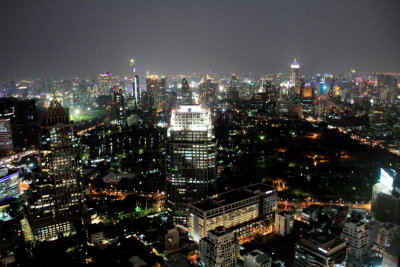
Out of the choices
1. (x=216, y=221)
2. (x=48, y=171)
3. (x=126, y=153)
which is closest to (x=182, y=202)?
(x=216, y=221)

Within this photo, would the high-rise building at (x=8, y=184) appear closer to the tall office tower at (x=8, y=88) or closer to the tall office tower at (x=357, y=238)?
the tall office tower at (x=357, y=238)

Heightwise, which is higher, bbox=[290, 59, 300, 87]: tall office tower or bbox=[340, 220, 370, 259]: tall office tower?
bbox=[290, 59, 300, 87]: tall office tower

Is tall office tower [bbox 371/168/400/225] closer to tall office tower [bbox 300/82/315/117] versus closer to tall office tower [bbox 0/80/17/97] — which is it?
tall office tower [bbox 300/82/315/117]

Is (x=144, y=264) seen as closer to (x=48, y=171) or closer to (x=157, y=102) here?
(x=48, y=171)

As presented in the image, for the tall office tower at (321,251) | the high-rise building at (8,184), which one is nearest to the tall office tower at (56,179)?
the high-rise building at (8,184)

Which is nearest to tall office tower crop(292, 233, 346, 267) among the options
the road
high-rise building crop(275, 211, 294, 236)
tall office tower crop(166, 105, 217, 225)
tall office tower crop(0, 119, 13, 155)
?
high-rise building crop(275, 211, 294, 236)
